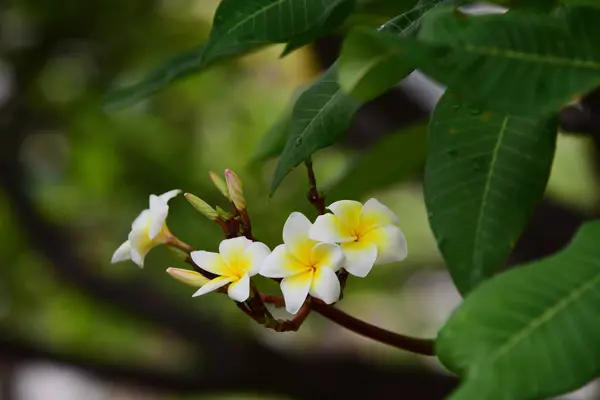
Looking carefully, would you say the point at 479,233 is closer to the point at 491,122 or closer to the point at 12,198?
the point at 491,122

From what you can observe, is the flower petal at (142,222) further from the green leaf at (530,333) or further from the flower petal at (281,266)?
the green leaf at (530,333)

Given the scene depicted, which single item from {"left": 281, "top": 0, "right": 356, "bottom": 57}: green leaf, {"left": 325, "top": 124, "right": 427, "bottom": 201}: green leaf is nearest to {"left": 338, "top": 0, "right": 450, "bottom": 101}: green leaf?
{"left": 281, "top": 0, "right": 356, "bottom": 57}: green leaf

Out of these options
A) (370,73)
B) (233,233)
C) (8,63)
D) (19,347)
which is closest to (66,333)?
(19,347)

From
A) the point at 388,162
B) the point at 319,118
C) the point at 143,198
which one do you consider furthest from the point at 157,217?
the point at 143,198

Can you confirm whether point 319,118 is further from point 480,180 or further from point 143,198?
point 143,198

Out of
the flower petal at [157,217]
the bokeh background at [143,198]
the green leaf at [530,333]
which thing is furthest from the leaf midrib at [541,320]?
the bokeh background at [143,198]

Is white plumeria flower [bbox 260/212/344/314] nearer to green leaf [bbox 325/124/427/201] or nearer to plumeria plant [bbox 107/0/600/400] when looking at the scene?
plumeria plant [bbox 107/0/600/400]
